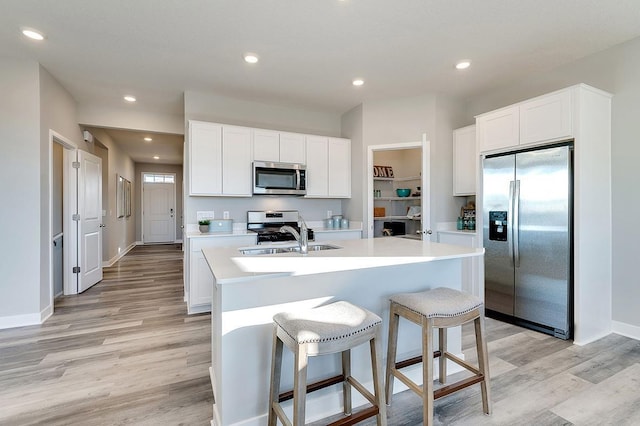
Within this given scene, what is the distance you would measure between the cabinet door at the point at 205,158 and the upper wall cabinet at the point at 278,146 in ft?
1.58

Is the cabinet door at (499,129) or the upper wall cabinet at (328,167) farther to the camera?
the upper wall cabinet at (328,167)

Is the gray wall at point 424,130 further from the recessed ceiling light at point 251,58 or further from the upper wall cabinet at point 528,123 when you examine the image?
the recessed ceiling light at point 251,58

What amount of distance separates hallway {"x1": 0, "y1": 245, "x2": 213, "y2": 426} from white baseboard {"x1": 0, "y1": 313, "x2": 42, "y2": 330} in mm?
92

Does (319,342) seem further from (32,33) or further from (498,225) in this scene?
(32,33)

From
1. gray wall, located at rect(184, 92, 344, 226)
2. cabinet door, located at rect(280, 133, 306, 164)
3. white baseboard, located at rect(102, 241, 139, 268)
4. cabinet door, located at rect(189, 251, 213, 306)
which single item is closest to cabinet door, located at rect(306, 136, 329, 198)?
cabinet door, located at rect(280, 133, 306, 164)

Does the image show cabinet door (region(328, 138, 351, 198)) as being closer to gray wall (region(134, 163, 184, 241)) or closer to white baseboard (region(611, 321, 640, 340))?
white baseboard (region(611, 321, 640, 340))

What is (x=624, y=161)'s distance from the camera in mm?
2869

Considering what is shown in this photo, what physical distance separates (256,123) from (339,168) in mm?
1361

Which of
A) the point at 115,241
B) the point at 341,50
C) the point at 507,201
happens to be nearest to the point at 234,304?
the point at 341,50

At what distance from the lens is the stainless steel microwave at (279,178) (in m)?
4.08

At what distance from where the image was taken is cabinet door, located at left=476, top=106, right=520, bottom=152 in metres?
3.15

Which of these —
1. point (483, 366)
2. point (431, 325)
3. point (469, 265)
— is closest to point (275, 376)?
point (431, 325)

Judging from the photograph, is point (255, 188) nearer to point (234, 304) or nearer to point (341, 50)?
point (341, 50)

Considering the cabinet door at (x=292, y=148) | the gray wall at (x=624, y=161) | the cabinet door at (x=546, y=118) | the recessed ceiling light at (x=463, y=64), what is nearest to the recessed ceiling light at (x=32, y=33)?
the cabinet door at (x=292, y=148)
